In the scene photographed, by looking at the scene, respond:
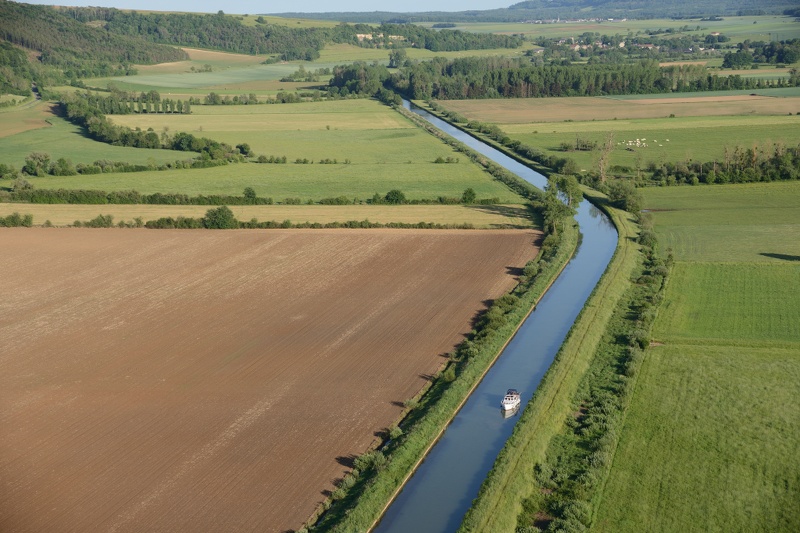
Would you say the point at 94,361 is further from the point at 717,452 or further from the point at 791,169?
the point at 791,169

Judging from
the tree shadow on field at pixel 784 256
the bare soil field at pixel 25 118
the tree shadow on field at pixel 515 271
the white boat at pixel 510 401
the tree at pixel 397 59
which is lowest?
the tree at pixel 397 59

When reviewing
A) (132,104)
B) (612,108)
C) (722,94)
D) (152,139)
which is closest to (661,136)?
(612,108)

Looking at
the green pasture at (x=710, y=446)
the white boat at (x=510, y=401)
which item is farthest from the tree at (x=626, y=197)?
the white boat at (x=510, y=401)

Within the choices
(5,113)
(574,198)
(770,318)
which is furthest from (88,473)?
(5,113)

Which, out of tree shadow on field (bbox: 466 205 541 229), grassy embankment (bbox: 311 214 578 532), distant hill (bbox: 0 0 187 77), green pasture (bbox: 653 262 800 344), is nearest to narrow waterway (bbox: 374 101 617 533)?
grassy embankment (bbox: 311 214 578 532)

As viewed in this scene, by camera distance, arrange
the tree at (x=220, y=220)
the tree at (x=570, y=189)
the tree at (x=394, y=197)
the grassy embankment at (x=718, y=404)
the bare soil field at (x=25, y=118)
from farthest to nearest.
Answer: the bare soil field at (x=25, y=118) → the tree at (x=394, y=197) → the tree at (x=570, y=189) → the tree at (x=220, y=220) → the grassy embankment at (x=718, y=404)

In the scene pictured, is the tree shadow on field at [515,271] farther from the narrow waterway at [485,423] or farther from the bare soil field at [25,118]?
the bare soil field at [25,118]

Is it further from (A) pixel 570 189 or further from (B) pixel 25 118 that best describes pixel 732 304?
(B) pixel 25 118

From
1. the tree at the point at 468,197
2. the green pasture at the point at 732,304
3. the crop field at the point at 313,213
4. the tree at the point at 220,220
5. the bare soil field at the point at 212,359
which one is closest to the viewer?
the bare soil field at the point at 212,359
